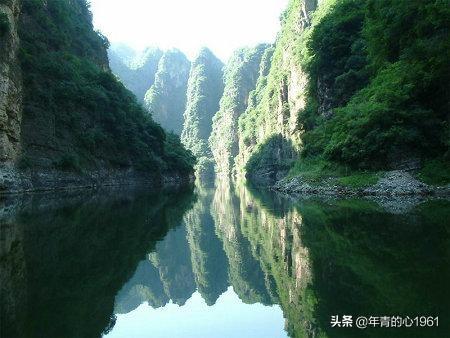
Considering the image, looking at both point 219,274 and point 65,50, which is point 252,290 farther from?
point 65,50

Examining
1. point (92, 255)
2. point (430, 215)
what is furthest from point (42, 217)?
point (430, 215)

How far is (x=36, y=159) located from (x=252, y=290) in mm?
30534

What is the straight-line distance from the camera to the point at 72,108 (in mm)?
43094

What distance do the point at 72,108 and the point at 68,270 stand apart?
127 feet

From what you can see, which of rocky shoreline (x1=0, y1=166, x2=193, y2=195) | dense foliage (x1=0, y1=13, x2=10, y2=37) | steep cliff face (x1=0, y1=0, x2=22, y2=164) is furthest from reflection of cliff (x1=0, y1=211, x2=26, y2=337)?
dense foliage (x1=0, y1=13, x2=10, y2=37)

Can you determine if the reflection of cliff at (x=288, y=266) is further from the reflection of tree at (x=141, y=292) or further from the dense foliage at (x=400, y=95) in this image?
the dense foliage at (x=400, y=95)

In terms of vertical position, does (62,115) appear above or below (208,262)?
above

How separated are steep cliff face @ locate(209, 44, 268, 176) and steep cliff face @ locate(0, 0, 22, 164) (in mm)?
108286

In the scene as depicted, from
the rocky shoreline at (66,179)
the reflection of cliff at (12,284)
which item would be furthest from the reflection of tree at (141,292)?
the rocky shoreline at (66,179)

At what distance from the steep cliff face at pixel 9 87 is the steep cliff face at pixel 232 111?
108 m

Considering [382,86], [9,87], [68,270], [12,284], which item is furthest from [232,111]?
[12,284]

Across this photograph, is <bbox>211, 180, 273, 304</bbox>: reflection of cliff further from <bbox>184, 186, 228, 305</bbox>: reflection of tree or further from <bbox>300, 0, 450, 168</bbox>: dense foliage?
<bbox>300, 0, 450, 168</bbox>: dense foliage

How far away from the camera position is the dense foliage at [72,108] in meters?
36.8

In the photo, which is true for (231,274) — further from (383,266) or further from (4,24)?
(4,24)
